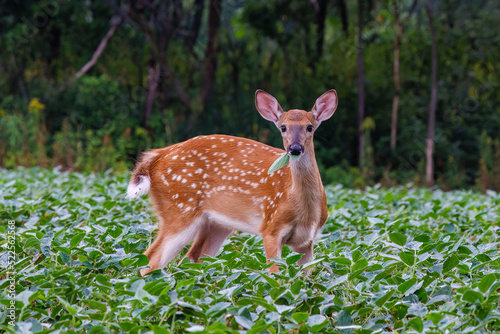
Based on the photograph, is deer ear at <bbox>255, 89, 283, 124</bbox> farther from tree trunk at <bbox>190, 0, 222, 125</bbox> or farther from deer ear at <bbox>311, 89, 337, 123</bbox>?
tree trunk at <bbox>190, 0, 222, 125</bbox>

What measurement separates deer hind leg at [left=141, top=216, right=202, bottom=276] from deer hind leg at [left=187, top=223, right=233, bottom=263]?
270mm

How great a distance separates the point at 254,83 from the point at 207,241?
956 cm

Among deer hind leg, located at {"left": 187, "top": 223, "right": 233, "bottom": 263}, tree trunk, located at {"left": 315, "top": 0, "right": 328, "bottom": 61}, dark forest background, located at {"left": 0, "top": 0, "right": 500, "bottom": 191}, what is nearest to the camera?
deer hind leg, located at {"left": 187, "top": 223, "right": 233, "bottom": 263}

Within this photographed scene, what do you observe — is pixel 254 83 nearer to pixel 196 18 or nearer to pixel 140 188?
pixel 196 18

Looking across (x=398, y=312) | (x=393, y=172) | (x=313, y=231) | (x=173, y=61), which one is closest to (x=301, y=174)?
(x=313, y=231)

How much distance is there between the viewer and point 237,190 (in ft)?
13.9

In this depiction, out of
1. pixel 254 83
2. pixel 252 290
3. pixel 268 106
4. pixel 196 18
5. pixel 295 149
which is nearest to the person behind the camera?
pixel 252 290

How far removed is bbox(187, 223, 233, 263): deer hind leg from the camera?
4430 millimetres

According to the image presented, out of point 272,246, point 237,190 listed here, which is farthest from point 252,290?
point 237,190

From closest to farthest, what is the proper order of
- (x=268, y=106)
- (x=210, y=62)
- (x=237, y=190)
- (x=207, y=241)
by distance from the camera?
(x=237, y=190)
(x=268, y=106)
(x=207, y=241)
(x=210, y=62)

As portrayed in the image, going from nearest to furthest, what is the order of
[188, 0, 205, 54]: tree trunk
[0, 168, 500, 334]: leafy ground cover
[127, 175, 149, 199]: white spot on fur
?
[0, 168, 500, 334]: leafy ground cover, [127, 175, 149, 199]: white spot on fur, [188, 0, 205, 54]: tree trunk

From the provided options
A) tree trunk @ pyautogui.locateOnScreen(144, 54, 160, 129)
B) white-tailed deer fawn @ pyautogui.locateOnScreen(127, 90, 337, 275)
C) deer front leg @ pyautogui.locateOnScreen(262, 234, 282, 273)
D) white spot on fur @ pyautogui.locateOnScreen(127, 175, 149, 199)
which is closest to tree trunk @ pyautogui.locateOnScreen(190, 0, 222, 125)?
tree trunk @ pyautogui.locateOnScreen(144, 54, 160, 129)

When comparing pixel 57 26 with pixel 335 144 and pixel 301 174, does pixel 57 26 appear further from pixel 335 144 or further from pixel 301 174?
pixel 301 174

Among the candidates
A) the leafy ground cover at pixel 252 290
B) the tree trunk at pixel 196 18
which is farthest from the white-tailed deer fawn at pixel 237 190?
the tree trunk at pixel 196 18
